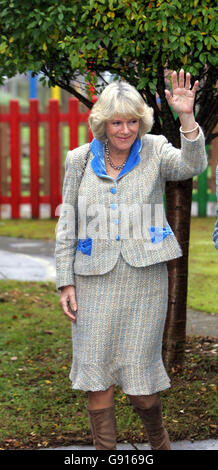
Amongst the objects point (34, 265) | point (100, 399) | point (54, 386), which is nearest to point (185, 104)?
point (100, 399)

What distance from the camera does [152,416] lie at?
3633mm

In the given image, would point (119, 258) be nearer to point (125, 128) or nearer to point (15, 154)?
point (125, 128)

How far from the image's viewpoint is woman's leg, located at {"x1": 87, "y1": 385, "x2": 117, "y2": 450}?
3.57m

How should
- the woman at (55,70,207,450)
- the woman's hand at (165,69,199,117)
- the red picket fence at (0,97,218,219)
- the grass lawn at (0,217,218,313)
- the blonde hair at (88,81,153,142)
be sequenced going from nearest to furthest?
1. the woman's hand at (165,69,199,117)
2. the blonde hair at (88,81,153,142)
3. the woman at (55,70,207,450)
4. the grass lawn at (0,217,218,313)
5. the red picket fence at (0,97,218,219)

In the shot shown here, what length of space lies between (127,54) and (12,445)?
2.21 metres

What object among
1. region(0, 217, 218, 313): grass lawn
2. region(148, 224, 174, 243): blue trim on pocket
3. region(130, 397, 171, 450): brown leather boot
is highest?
region(148, 224, 174, 243): blue trim on pocket

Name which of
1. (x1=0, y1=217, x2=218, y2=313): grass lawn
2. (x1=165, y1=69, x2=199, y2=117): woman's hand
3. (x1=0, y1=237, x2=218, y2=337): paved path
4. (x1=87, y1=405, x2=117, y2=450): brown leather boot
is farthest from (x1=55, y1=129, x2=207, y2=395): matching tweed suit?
(x1=0, y1=217, x2=218, y2=313): grass lawn

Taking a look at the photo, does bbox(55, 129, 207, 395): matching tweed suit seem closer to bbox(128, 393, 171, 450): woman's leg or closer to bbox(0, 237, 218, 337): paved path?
bbox(128, 393, 171, 450): woman's leg

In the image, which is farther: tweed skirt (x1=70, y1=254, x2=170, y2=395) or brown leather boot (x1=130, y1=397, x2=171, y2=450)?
brown leather boot (x1=130, y1=397, x2=171, y2=450)

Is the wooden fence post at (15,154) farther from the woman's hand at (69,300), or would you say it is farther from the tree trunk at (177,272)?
the woman's hand at (69,300)

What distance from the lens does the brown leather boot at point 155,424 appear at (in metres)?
3.63

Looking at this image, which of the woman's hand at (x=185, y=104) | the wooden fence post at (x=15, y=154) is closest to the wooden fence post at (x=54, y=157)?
the wooden fence post at (x=15, y=154)

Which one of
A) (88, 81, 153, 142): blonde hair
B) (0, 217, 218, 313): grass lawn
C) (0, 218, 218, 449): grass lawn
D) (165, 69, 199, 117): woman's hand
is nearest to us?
(165, 69, 199, 117): woman's hand

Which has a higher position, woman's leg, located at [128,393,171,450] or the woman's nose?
the woman's nose
